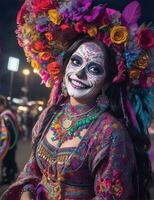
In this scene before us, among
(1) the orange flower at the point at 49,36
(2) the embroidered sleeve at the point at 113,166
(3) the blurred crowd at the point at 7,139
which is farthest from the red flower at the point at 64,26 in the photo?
(3) the blurred crowd at the point at 7,139

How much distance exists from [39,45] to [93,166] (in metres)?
0.87

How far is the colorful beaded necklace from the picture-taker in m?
2.79

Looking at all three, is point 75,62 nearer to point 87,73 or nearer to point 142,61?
point 87,73

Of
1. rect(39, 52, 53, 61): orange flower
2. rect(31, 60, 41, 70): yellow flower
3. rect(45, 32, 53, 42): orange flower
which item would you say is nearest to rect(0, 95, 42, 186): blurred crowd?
rect(31, 60, 41, 70): yellow flower

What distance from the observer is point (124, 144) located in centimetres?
262

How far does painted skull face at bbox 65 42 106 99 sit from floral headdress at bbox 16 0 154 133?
8 centimetres

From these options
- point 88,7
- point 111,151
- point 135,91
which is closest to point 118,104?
point 135,91

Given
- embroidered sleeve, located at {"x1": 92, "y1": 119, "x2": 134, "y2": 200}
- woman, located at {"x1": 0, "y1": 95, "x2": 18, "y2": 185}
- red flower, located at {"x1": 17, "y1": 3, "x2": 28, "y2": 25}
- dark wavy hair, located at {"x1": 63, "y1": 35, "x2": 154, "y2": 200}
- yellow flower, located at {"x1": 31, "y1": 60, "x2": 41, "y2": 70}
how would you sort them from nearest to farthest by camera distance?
embroidered sleeve, located at {"x1": 92, "y1": 119, "x2": 134, "y2": 200} → dark wavy hair, located at {"x1": 63, "y1": 35, "x2": 154, "y2": 200} → red flower, located at {"x1": 17, "y1": 3, "x2": 28, "y2": 25} → yellow flower, located at {"x1": 31, "y1": 60, "x2": 41, "y2": 70} → woman, located at {"x1": 0, "y1": 95, "x2": 18, "y2": 185}

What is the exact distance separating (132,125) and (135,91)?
0.23 metres

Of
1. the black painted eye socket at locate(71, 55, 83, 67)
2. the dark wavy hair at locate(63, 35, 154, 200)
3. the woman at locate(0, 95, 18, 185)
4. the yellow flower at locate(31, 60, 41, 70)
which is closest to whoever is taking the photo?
the dark wavy hair at locate(63, 35, 154, 200)

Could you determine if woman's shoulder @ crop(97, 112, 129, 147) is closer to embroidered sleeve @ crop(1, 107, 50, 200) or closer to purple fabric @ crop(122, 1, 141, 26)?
embroidered sleeve @ crop(1, 107, 50, 200)

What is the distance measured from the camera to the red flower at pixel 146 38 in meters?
2.78

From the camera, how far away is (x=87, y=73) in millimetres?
2834

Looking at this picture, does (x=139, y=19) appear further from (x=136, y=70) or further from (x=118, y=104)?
(x=118, y=104)
